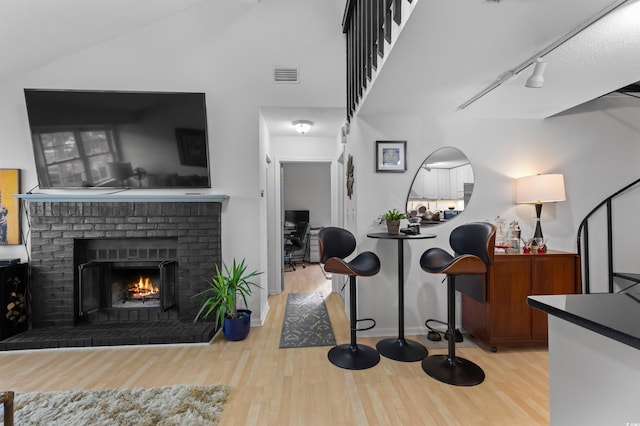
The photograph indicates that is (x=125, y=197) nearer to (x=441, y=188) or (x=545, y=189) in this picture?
(x=441, y=188)

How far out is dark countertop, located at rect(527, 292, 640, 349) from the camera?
2.28 feet

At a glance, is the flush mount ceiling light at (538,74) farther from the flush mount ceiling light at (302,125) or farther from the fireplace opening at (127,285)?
the fireplace opening at (127,285)

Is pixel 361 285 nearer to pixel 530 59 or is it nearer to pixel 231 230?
pixel 231 230

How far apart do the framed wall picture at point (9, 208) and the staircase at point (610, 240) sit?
19.2 ft

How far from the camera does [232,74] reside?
3.26 meters

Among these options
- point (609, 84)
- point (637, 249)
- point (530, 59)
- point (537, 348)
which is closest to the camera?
point (530, 59)

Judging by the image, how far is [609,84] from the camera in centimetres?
232

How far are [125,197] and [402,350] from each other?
3.02 metres

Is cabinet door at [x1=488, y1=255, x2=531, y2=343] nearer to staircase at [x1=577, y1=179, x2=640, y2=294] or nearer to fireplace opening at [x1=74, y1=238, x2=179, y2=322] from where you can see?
staircase at [x1=577, y1=179, x2=640, y2=294]

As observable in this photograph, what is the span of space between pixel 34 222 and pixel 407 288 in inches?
151

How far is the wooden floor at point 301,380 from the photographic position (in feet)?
5.95

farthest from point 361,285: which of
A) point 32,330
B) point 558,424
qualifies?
point 32,330

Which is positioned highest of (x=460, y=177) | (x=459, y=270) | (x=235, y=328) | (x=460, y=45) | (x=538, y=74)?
(x=460, y=45)

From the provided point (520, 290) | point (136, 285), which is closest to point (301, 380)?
point (520, 290)
